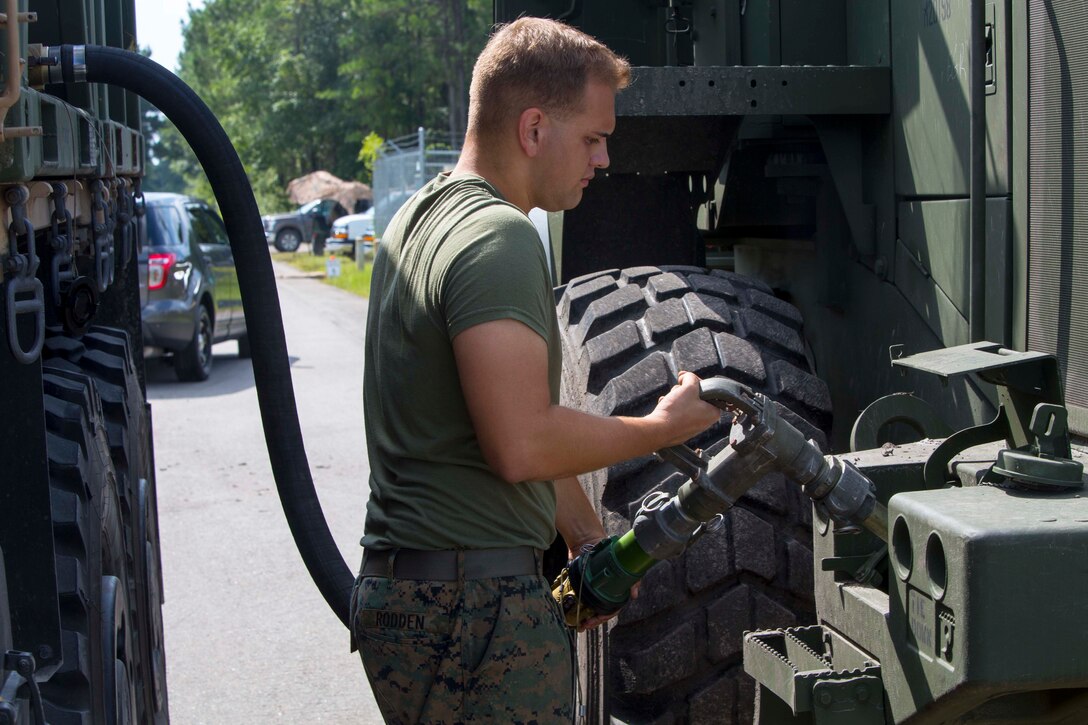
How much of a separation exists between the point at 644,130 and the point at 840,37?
66 cm

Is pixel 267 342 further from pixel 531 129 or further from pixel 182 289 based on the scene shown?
pixel 182 289

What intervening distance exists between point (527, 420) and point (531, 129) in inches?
21.0

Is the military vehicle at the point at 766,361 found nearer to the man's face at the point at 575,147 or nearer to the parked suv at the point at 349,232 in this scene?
the man's face at the point at 575,147

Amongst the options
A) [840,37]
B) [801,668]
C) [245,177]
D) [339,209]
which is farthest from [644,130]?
[339,209]

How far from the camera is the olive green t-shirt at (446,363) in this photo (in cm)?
237

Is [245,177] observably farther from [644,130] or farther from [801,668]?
[801,668]

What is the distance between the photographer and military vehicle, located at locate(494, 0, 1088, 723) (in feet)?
7.68

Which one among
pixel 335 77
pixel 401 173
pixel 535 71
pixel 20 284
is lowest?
pixel 20 284

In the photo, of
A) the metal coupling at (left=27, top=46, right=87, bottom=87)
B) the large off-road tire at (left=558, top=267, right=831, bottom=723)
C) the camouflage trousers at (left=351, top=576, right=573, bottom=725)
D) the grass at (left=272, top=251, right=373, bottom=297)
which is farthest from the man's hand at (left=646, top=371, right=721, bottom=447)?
the grass at (left=272, top=251, right=373, bottom=297)

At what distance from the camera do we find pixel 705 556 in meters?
3.50

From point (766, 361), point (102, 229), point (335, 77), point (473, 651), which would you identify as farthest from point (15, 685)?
point (335, 77)

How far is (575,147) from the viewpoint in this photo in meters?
2.57

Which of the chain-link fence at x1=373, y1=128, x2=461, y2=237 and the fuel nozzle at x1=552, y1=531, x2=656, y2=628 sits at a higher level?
the chain-link fence at x1=373, y1=128, x2=461, y2=237

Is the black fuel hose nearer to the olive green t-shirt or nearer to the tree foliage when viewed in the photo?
the olive green t-shirt
